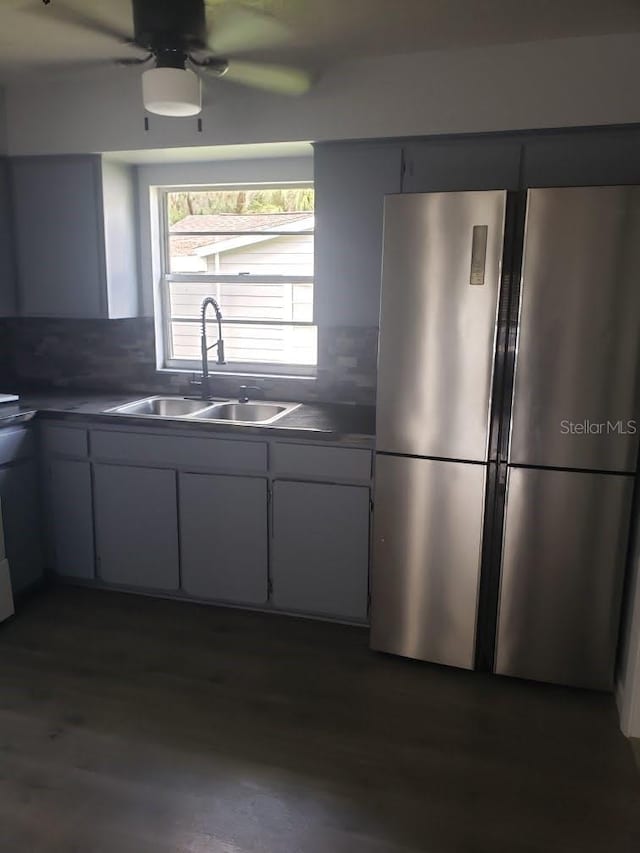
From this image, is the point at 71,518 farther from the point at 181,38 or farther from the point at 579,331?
the point at 579,331

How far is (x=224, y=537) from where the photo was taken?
3.02 meters

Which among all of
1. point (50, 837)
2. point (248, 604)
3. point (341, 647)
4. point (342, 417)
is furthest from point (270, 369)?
point (50, 837)

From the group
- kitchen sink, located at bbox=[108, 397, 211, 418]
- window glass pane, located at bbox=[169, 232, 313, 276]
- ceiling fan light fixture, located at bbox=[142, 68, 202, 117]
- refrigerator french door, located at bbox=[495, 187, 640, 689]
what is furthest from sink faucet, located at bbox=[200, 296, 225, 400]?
refrigerator french door, located at bbox=[495, 187, 640, 689]

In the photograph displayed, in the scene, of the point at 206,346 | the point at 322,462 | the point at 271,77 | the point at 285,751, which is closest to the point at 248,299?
the point at 206,346

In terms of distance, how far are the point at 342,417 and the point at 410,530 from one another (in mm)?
718

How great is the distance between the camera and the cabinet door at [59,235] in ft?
11.1

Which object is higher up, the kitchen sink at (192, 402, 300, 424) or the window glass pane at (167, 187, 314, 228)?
the window glass pane at (167, 187, 314, 228)

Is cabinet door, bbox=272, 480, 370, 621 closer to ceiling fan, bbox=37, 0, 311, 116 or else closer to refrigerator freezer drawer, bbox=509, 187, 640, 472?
refrigerator freezer drawer, bbox=509, 187, 640, 472

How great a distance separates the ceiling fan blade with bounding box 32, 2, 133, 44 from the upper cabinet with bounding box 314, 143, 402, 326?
90 cm

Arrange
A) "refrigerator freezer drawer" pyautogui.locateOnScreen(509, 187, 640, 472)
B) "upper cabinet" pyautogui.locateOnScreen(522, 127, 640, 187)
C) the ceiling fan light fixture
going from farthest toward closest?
"upper cabinet" pyautogui.locateOnScreen(522, 127, 640, 187) < the ceiling fan light fixture < "refrigerator freezer drawer" pyautogui.locateOnScreen(509, 187, 640, 472)

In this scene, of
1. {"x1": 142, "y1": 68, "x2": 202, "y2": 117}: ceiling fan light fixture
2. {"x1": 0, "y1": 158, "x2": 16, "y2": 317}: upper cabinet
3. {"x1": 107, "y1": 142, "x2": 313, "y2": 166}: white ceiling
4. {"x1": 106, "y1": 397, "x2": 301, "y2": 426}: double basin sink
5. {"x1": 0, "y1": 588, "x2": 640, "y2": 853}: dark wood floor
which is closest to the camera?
{"x1": 0, "y1": 588, "x2": 640, "y2": 853}: dark wood floor

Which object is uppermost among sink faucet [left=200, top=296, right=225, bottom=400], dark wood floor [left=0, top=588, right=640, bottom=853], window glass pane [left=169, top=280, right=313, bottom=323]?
window glass pane [left=169, top=280, right=313, bottom=323]

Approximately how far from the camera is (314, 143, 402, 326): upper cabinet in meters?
2.95

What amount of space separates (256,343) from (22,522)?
1467 millimetres
